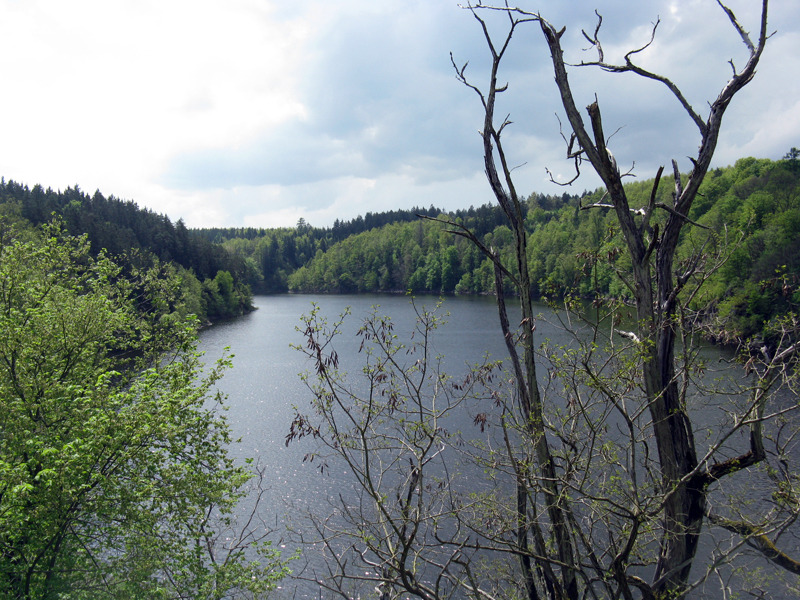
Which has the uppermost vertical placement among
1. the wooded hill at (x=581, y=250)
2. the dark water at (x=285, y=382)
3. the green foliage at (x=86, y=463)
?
the wooded hill at (x=581, y=250)

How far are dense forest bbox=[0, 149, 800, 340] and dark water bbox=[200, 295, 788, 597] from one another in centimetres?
219

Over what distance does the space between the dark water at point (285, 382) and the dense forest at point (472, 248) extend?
219 centimetres

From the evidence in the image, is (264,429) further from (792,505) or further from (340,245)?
(340,245)

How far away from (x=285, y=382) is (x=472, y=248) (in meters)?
71.2

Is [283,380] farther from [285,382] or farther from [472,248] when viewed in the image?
[472,248]

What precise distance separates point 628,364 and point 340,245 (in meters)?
130

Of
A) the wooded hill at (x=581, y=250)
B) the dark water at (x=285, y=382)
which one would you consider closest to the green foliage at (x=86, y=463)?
the dark water at (x=285, y=382)

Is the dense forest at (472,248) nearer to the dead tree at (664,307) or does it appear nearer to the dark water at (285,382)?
the dead tree at (664,307)

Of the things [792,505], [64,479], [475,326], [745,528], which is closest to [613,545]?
[745,528]

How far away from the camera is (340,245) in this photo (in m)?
132

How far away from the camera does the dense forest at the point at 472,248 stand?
638cm

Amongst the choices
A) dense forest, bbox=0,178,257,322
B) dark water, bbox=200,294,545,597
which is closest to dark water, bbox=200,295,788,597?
dark water, bbox=200,294,545,597

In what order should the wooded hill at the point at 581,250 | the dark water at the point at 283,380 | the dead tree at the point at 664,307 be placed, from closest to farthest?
1. the dead tree at the point at 664,307
2. the wooded hill at the point at 581,250
3. the dark water at the point at 283,380

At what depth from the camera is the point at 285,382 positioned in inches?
1145
